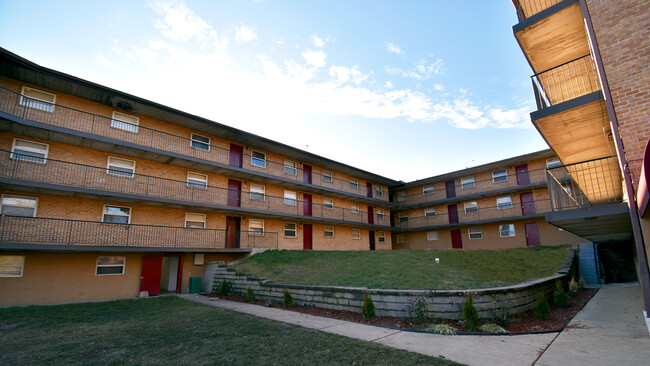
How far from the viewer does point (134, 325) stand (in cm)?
833

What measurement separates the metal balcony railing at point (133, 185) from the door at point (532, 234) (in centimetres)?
1913

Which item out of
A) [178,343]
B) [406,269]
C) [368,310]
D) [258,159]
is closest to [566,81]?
[406,269]

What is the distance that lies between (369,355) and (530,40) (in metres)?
10.3

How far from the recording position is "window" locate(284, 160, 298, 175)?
24.6 meters

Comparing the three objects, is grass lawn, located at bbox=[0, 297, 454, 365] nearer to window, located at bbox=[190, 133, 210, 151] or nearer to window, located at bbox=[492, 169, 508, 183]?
window, located at bbox=[190, 133, 210, 151]

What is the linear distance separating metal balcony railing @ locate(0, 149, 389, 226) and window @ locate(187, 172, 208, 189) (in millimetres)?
62

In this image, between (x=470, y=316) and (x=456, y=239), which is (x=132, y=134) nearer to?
(x=470, y=316)

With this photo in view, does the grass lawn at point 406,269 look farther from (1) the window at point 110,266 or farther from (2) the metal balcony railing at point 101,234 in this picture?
(1) the window at point 110,266

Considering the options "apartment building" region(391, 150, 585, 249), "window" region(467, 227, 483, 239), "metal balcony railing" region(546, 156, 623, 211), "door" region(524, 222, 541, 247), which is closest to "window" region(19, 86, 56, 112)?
"metal balcony railing" region(546, 156, 623, 211)

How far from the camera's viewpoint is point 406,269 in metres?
12.2

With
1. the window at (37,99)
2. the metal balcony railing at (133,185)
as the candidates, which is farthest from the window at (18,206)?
the window at (37,99)

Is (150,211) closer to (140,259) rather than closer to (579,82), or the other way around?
(140,259)

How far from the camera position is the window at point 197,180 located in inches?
733

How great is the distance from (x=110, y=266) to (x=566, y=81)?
69.5ft
